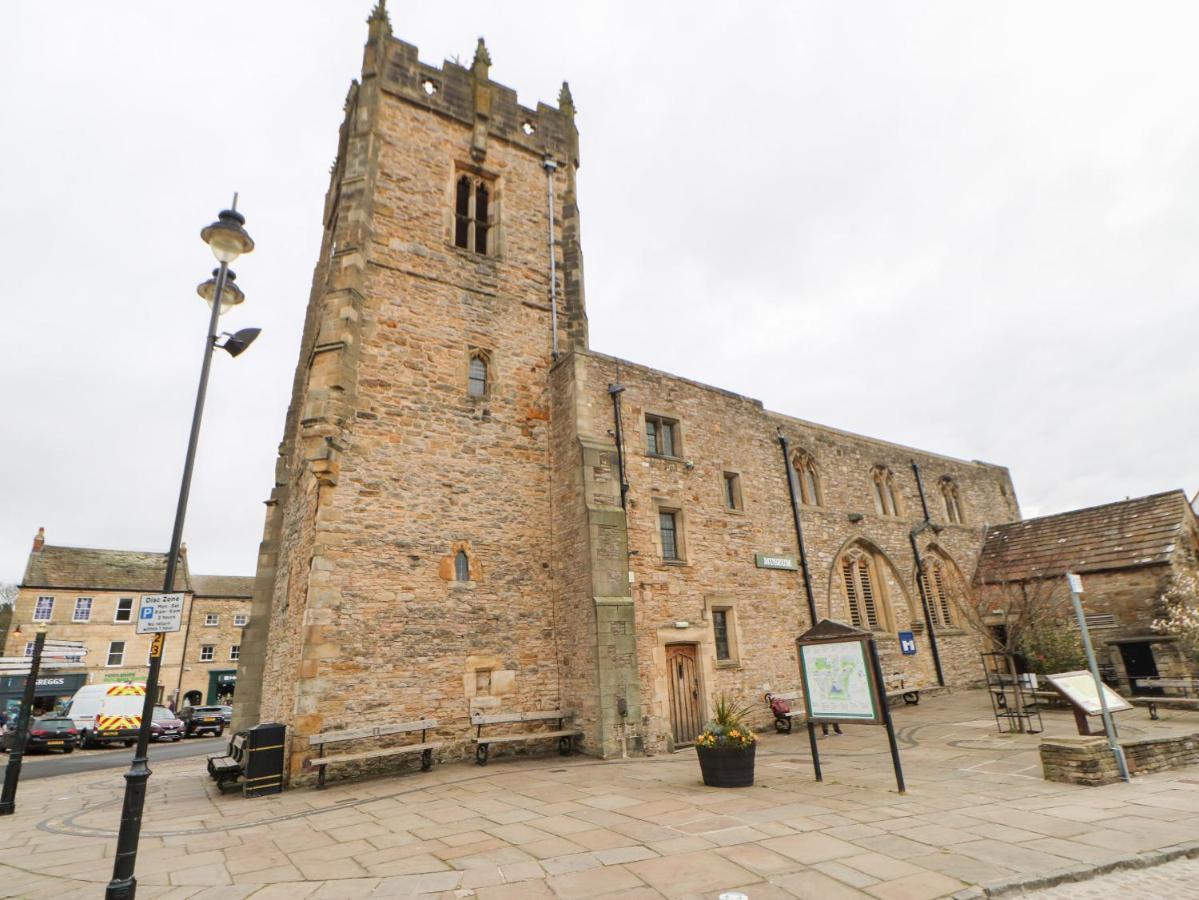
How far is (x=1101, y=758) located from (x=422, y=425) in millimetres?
11747

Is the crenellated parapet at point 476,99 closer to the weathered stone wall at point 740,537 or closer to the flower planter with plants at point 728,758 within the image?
the weathered stone wall at point 740,537

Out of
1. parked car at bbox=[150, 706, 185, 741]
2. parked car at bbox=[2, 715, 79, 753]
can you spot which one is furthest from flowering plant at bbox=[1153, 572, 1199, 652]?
parked car at bbox=[150, 706, 185, 741]

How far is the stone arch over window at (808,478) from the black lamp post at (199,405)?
1530 cm

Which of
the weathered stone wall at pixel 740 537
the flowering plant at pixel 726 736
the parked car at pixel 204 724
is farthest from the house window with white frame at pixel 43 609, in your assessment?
the flowering plant at pixel 726 736

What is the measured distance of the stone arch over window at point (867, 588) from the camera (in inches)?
722

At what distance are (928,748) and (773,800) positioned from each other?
17.5 feet

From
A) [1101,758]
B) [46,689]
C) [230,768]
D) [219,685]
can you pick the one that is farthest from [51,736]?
[1101,758]

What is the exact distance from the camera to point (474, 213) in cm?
1559

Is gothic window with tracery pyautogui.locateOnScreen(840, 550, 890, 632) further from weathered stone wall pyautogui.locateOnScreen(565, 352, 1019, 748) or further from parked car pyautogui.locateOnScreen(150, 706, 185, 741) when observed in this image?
parked car pyautogui.locateOnScreen(150, 706, 185, 741)

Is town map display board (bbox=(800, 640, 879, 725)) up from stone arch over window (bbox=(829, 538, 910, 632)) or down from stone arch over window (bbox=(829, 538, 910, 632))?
down

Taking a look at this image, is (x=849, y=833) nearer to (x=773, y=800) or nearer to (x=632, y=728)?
(x=773, y=800)

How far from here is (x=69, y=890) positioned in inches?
213

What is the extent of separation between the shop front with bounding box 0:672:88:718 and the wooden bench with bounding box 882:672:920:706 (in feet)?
127

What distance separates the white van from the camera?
→ 71.2 feet
